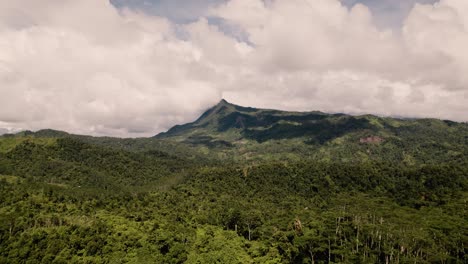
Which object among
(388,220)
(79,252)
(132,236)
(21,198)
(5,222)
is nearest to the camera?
(79,252)

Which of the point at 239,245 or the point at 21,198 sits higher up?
the point at 21,198

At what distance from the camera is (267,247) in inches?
5655

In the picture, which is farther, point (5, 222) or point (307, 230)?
point (5, 222)

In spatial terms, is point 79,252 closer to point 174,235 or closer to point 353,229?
point 174,235

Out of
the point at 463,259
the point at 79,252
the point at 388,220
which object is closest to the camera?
the point at 463,259

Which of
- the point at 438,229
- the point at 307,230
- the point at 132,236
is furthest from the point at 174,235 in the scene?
the point at 438,229

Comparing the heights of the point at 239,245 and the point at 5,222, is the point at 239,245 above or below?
below

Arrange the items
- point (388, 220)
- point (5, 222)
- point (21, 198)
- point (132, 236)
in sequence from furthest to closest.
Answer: point (21, 198)
point (388, 220)
point (5, 222)
point (132, 236)

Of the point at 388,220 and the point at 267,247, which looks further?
the point at 388,220

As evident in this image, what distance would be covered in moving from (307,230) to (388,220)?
63.8 m

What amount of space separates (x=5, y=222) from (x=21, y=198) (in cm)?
4341

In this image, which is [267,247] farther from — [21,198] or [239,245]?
[21,198]

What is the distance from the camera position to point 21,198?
200 metres

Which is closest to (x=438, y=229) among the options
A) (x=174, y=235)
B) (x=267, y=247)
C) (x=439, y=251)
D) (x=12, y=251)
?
(x=439, y=251)
